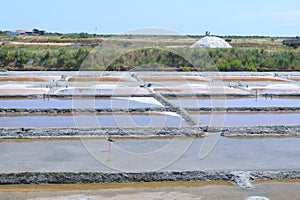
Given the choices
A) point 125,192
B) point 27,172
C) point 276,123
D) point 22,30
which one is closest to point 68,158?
point 27,172

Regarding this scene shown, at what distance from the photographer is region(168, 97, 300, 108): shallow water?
1571 cm

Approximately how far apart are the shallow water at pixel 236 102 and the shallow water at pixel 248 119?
136 cm

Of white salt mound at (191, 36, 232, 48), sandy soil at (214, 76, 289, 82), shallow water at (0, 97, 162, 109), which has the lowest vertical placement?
shallow water at (0, 97, 162, 109)

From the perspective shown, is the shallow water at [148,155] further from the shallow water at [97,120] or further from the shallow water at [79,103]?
the shallow water at [79,103]

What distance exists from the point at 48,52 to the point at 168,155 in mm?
23582

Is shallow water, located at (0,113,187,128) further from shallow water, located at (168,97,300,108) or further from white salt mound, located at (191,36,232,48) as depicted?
white salt mound, located at (191,36,232,48)

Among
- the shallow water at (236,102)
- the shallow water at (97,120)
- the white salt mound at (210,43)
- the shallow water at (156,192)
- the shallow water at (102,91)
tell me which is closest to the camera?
the shallow water at (156,192)

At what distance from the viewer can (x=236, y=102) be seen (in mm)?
16438

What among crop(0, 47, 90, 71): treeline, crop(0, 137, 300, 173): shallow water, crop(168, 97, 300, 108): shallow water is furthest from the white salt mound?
crop(0, 137, 300, 173): shallow water

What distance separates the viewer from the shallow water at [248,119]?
42.1 ft

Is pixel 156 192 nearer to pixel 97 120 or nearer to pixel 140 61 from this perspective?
pixel 97 120

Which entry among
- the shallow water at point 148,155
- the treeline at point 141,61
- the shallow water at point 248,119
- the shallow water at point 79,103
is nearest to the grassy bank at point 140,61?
the treeline at point 141,61

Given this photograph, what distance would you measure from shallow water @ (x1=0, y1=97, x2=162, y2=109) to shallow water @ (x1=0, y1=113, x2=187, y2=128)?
4.52ft

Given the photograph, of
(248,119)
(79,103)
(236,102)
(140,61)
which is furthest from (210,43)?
(248,119)
